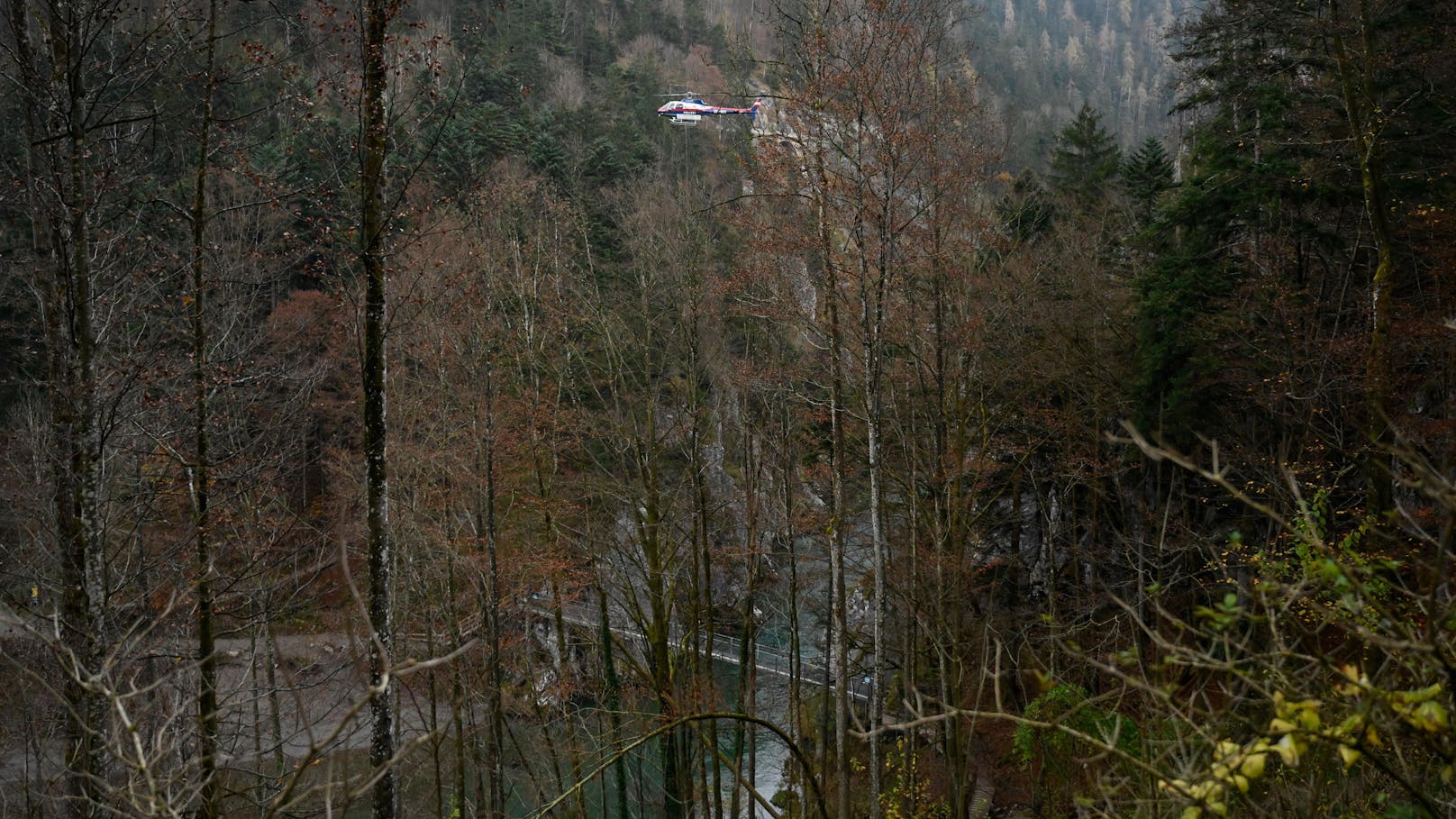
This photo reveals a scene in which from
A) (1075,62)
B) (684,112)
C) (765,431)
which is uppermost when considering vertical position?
(1075,62)

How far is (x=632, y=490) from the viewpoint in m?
13.4

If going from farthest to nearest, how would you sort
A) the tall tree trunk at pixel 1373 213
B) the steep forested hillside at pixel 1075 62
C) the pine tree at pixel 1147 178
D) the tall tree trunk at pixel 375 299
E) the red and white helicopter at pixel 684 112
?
the steep forested hillside at pixel 1075 62
the red and white helicopter at pixel 684 112
the pine tree at pixel 1147 178
the tall tree trunk at pixel 1373 213
the tall tree trunk at pixel 375 299

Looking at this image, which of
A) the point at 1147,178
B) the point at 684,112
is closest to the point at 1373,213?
the point at 1147,178

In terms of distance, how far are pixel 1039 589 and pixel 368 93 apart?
52.5 ft

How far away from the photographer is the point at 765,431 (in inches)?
647

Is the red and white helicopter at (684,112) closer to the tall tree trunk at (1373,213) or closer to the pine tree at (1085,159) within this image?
the pine tree at (1085,159)

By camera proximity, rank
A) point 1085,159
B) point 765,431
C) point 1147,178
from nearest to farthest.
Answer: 1. point 765,431
2. point 1147,178
3. point 1085,159

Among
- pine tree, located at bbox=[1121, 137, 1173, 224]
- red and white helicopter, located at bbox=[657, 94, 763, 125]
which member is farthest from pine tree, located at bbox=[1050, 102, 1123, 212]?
red and white helicopter, located at bbox=[657, 94, 763, 125]

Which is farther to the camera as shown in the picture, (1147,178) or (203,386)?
(1147,178)

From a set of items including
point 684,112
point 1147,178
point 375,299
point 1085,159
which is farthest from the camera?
point 684,112

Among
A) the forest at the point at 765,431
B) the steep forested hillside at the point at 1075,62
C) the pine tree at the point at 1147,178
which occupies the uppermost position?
the steep forested hillside at the point at 1075,62

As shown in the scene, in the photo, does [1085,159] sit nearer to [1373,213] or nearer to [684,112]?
[1373,213]

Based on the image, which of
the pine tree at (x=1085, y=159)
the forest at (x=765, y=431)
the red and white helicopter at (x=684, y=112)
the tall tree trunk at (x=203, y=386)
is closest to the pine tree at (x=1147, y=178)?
the forest at (x=765, y=431)

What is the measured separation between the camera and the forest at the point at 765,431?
4.30 m
